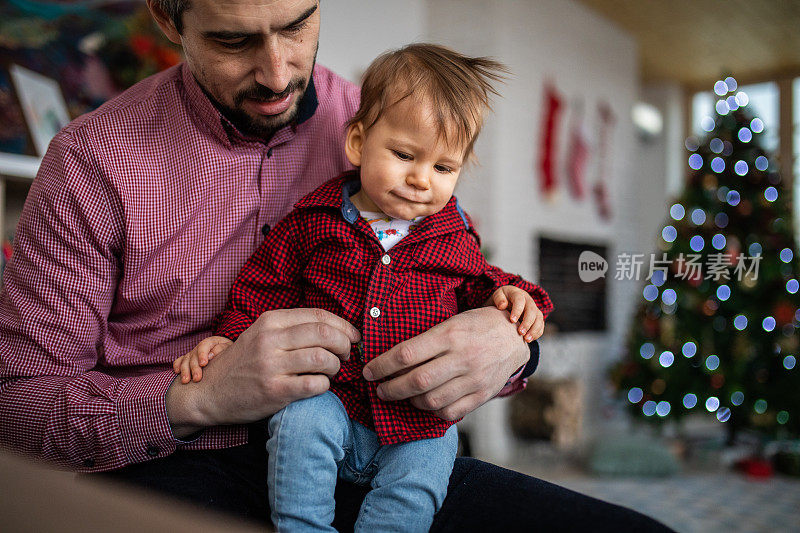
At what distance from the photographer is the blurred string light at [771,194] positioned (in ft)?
13.1

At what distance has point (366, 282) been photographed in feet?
3.26

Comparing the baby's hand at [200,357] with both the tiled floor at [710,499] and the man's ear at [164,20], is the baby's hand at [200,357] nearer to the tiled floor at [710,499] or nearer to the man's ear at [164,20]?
the man's ear at [164,20]

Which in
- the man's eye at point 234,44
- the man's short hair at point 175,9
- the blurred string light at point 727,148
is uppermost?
the blurred string light at point 727,148

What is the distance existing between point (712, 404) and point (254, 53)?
12.9 feet

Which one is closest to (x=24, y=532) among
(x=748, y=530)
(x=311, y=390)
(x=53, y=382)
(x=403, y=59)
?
(x=311, y=390)

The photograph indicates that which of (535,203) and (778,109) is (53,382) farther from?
(778,109)

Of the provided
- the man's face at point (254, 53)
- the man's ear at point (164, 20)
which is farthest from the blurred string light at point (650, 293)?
the man's ear at point (164, 20)

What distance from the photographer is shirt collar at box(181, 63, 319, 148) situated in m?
1.16

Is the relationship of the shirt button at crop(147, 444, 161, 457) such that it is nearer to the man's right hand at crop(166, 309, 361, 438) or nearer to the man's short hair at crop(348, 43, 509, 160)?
the man's right hand at crop(166, 309, 361, 438)

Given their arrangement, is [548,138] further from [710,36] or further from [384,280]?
[384,280]

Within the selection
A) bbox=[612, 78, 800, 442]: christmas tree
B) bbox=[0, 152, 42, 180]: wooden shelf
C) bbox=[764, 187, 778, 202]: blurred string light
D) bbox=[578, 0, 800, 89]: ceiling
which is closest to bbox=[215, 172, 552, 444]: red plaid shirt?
bbox=[0, 152, 42, 180]: wooden shelf

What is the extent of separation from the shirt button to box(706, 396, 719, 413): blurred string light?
12.6ft

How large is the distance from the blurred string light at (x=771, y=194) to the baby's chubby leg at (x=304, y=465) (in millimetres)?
3958

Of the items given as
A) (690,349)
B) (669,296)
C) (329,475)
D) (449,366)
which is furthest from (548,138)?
(329,475)
